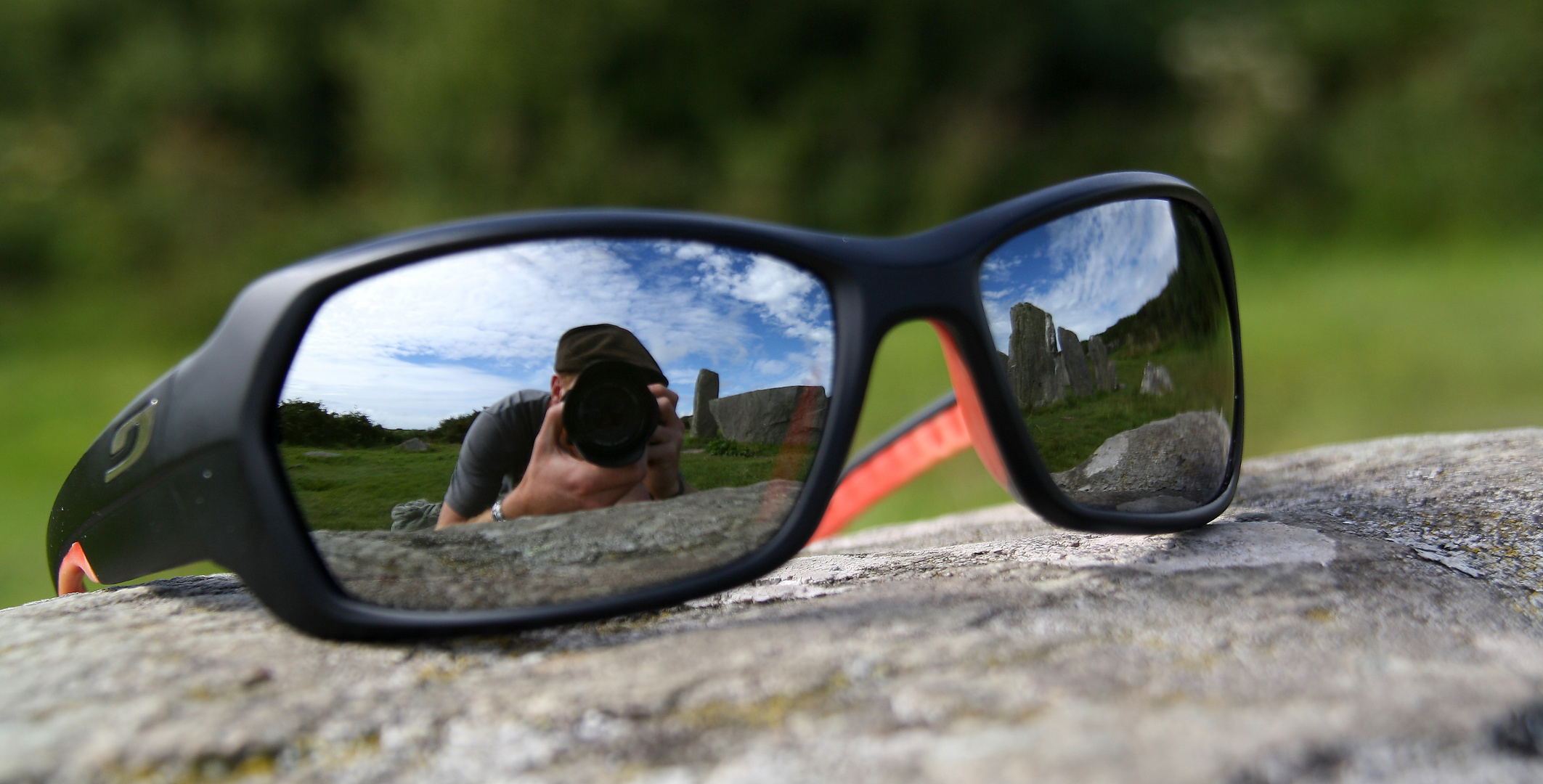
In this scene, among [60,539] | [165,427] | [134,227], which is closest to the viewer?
[165,427]

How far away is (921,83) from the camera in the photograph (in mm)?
6570

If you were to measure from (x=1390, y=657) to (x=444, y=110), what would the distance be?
6.80 m

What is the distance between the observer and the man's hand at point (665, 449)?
2.31 ft

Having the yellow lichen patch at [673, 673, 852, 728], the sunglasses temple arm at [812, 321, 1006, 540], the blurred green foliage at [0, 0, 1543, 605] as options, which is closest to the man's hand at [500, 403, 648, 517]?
the yellow lichen patch at [673, 673, 852, 728]

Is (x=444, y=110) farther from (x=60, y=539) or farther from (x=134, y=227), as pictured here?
(x=60, y=539)

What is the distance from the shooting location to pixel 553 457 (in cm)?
67

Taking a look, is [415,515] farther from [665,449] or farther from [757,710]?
[757,710]

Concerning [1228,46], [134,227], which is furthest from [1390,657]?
[1228,46]

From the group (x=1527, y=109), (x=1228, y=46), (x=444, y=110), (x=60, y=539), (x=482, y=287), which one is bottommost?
(x=60, y=539)

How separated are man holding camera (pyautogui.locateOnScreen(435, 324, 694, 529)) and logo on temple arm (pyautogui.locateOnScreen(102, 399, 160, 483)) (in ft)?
0.74

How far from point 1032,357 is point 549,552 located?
47cm

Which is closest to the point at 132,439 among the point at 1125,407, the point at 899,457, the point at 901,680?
the point at 901,680

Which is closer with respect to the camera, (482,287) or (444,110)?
(482,287)

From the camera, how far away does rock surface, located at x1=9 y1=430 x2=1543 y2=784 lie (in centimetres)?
41
